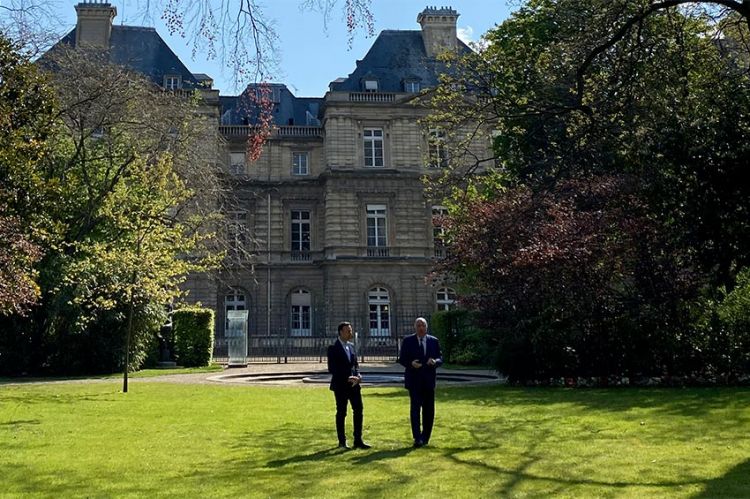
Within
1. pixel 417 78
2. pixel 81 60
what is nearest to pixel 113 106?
pixel 81 60

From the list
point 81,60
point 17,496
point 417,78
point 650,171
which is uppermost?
point 417,78

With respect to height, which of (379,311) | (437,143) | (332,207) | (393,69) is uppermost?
(393,69)

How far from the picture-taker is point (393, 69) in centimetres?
4175

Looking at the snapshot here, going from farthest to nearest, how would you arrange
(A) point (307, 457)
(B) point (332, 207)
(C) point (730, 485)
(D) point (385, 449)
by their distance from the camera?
(B) point (332, 207), (D) point (385, 449), (A) point (307, 457), (C) point (730, 485)

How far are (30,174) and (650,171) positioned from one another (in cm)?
1145

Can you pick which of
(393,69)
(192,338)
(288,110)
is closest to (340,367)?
(192,338)

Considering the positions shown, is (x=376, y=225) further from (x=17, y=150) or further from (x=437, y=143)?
(x=17, y=150)

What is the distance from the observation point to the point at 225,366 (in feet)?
88.8

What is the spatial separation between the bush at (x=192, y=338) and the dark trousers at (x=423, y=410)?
1925 centimetres

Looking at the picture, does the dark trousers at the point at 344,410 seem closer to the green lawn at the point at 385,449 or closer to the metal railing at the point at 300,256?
the green lawn at the point at 385,449

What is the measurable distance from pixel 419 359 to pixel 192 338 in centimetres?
1940

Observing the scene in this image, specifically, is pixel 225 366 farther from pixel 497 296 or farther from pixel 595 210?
pixel 595 210

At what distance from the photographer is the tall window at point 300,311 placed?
4053cm

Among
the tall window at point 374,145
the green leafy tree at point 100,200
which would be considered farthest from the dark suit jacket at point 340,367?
the tall window at point 374,145
